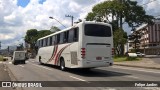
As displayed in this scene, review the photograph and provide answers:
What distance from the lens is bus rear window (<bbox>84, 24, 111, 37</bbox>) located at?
70.2ft

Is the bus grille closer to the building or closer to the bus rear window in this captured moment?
the bus rear window

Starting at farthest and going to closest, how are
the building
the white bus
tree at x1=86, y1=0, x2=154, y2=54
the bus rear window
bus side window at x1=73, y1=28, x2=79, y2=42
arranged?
the building, tree at x1=86, y1=0, x2=154, y2=54, bus side window at x1=73, y1=28, x2=79, y2=42, the bus rear window, the white bus

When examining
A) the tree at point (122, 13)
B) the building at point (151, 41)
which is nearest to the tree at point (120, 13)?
the tree at point (122, 13)

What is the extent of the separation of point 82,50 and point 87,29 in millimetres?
1553

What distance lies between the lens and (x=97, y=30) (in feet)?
71.3

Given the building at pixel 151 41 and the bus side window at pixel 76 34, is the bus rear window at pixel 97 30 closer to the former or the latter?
the bus side window at pixel 76 34

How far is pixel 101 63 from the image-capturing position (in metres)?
21.4

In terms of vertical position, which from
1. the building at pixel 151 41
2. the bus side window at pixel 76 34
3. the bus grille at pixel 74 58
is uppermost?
the building at pixel 151 41

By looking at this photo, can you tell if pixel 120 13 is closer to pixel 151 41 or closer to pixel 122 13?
pixel 122 13

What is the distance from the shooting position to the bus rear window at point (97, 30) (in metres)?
21.4

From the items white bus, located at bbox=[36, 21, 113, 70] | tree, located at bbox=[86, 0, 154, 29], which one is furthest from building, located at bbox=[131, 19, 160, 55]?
white bus, located at bbox=[36, 21, 113, 70]

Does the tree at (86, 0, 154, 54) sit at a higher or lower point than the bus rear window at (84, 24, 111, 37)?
higher

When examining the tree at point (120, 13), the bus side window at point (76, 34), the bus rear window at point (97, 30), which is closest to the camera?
the bus rear window at point (97, 30)

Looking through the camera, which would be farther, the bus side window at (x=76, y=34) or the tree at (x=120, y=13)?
the tree at (x=120, y=13)
